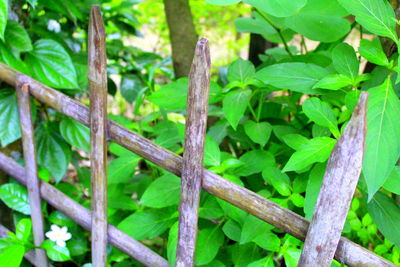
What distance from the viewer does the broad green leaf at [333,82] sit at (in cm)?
93

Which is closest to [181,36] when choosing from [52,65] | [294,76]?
[52,65]

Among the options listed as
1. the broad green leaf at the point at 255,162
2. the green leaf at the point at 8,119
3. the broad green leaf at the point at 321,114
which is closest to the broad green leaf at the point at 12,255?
the green leaf at the point at 8,119

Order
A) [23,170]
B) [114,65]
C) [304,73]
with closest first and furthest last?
[304,73] → [23,170] → [114,65]

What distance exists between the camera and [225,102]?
1.09 m

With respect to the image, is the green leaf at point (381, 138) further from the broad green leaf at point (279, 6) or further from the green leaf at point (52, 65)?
the green leaf at point (52, 65)

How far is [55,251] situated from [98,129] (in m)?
0.53

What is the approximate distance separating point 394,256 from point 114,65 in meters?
1.48

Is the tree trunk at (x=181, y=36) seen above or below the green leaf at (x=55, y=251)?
above

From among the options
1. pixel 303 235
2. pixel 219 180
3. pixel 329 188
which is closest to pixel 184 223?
pixel 219 180

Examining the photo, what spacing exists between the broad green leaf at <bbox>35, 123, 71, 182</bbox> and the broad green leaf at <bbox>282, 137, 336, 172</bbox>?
3.07ft

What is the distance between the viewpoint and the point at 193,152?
954 mm

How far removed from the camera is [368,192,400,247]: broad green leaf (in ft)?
3.08

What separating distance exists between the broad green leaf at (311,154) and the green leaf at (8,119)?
963 mm

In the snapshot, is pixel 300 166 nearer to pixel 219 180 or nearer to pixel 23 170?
pixel 219 180
